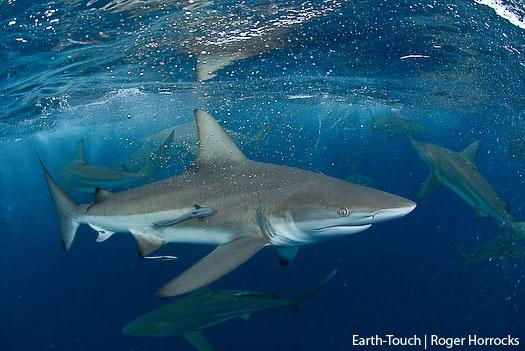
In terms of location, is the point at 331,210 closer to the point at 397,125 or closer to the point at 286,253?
the point at 286,253

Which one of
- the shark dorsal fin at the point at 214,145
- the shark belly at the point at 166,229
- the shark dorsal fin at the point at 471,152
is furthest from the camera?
the shark dorsal fin at the point at 471,152

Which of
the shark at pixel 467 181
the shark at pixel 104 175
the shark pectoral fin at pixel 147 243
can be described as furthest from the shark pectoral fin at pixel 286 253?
the shark at pixel 104 175

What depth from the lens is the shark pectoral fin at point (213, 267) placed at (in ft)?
11.5

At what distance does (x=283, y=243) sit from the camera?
4.51m

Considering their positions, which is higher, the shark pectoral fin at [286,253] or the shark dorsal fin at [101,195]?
the shark dorsal fin at [101,195]

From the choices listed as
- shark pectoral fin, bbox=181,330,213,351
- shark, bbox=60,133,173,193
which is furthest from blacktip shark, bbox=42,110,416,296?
shark, bbox=60,133,173,193

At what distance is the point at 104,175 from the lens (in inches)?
387

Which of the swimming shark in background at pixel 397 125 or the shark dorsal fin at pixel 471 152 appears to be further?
the swimming shark in background at pixel 397 125

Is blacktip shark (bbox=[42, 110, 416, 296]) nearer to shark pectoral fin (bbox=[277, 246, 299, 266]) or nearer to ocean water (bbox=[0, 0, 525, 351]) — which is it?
shark pectoral fin (bbox=[277, 246, 299, 266])

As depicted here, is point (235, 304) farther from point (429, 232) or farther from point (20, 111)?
point (429, 232)

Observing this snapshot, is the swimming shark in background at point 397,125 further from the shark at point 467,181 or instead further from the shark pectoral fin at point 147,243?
the shark pectoral fin at point 147,243

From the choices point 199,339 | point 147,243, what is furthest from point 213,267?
point 199,339

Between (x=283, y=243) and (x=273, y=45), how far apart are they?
10613 millimetres

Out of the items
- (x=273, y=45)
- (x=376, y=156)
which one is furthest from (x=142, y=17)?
(x=376, y=156)
